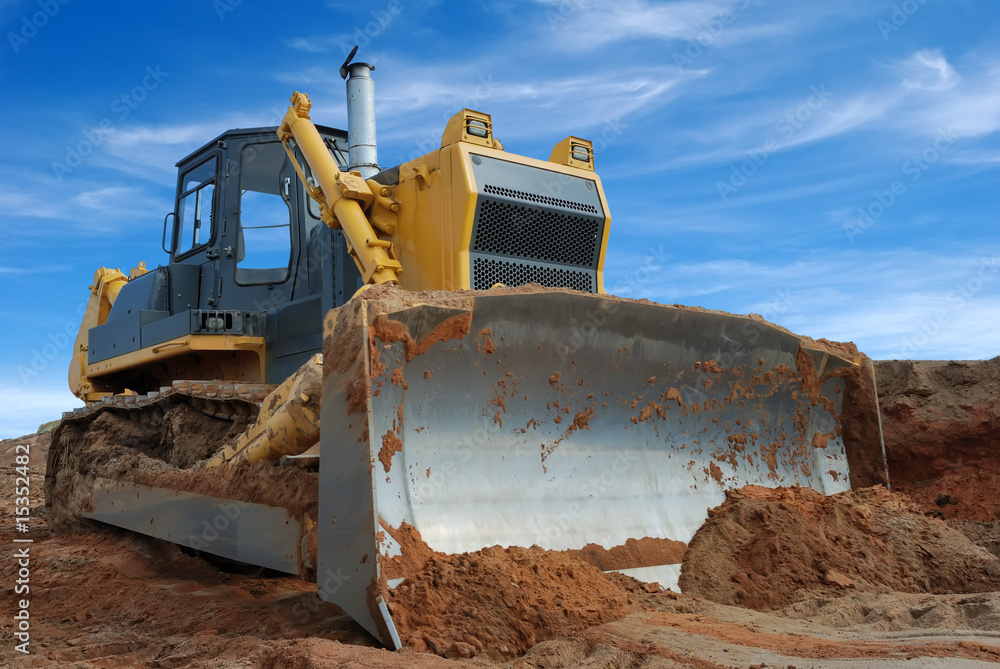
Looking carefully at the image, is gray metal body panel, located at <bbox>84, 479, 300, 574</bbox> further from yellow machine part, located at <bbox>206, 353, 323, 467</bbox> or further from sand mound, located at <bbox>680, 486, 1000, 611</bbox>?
sand mound, located at <bbox>680, 486, 1000, 611</bbox>

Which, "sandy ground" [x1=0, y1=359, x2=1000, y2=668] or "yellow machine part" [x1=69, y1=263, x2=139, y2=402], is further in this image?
"yellow machine part" [x1=69, y1=263, x2=139, y2=402]

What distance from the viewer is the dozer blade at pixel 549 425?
3039 mm

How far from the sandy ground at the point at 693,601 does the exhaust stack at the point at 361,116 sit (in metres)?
2.71

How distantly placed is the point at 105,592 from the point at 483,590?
2740mm

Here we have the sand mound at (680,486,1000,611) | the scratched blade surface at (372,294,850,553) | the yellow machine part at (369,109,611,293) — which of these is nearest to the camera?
the scratched blade surface at (372,294,850,553)

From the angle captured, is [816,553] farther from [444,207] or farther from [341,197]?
[341,197]

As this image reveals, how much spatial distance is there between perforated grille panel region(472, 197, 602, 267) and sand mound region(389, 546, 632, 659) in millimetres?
2213

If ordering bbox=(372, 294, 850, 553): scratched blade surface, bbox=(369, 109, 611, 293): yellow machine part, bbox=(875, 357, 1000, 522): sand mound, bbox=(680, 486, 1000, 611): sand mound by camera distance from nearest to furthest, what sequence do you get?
bbox=(372, 294, 850, 553): scratched blade surface
bbox=(680, 486, 1000, 611): sand mound
bbox=(369, 109, 611, 293): yellow machine part
bbox=(875, 357, 1000, 522): sand mound

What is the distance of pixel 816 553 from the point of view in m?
3.81

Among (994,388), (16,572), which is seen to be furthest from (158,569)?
(994,388)

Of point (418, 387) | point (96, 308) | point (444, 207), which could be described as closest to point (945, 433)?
point (444, 207)

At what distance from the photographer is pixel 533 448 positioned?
3.62m

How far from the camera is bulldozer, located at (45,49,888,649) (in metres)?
3.15

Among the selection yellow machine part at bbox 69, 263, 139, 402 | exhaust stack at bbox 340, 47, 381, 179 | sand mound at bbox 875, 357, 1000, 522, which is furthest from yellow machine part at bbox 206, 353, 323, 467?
yellow machine part at bbox 69, 263, 139, 402
